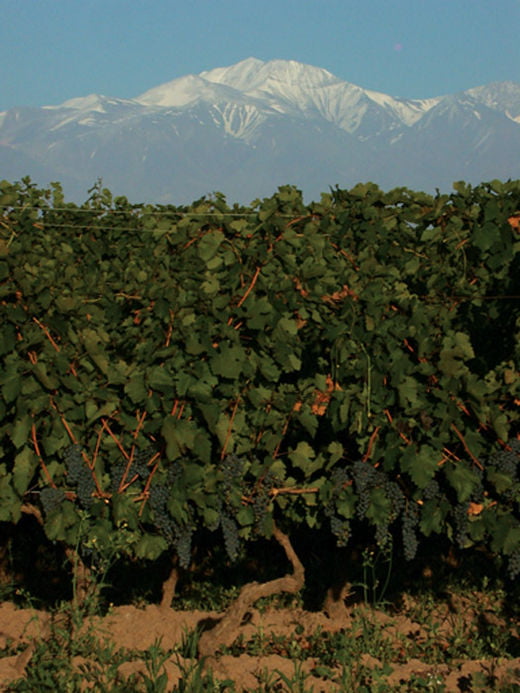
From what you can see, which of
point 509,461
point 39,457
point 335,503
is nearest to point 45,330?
point 39,457

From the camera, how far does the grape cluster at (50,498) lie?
477 cm

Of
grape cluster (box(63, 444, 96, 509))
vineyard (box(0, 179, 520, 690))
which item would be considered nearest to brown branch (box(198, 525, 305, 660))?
vineyard (box(0, 179, 520, 690))

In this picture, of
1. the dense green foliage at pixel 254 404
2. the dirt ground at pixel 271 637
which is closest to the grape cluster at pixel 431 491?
the dense green foliage at pixel 254 404

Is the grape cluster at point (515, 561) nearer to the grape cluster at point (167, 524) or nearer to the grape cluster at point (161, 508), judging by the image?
the grape cluster at point (167, 524)

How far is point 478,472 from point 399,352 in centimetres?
83

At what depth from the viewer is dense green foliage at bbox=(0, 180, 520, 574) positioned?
15.3 ft

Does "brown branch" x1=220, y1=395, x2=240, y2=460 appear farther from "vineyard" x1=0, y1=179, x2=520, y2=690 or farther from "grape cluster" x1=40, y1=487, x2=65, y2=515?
"grape cluster" x1=40, y1=487, x2=65, y2=515

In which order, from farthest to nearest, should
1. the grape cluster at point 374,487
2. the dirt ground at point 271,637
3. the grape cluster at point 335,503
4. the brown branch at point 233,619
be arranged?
the grape cluster at point 335,503 → the grape cluster at point 374,487 → the brown branch at point 233,619 → the dirt ground at point 271,637

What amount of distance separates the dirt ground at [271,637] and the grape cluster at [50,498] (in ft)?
1.97

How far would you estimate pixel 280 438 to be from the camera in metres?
4.97

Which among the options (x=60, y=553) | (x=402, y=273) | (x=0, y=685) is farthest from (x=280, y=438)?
(x=60, y=553)

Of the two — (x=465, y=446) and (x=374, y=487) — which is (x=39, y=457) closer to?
(x=374, y=487)

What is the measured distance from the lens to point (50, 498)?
478cm

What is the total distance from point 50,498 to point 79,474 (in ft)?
0.73
